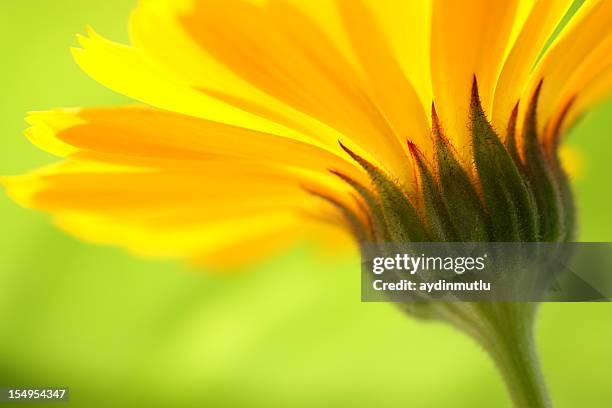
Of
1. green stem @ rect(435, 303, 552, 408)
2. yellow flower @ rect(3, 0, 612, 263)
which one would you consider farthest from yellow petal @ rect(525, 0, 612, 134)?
green stem @ rect(435, 303, 552, 408)

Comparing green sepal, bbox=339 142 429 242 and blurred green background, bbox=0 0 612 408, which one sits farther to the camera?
blurred green background, bbox=0 0 612 408

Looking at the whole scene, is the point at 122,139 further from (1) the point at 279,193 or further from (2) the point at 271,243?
(2) the point at 271,243

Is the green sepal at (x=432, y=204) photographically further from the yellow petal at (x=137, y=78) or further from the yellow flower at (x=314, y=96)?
the yellow petal at (x=137, y=78)

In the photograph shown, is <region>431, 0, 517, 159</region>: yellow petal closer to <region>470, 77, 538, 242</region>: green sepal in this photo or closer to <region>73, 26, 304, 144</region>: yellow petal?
<region>470, 77, 538, 242</region>: green sepal

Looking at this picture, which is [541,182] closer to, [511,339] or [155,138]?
[511,339]

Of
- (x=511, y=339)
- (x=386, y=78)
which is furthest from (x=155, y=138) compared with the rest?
(x=511, y=339)
